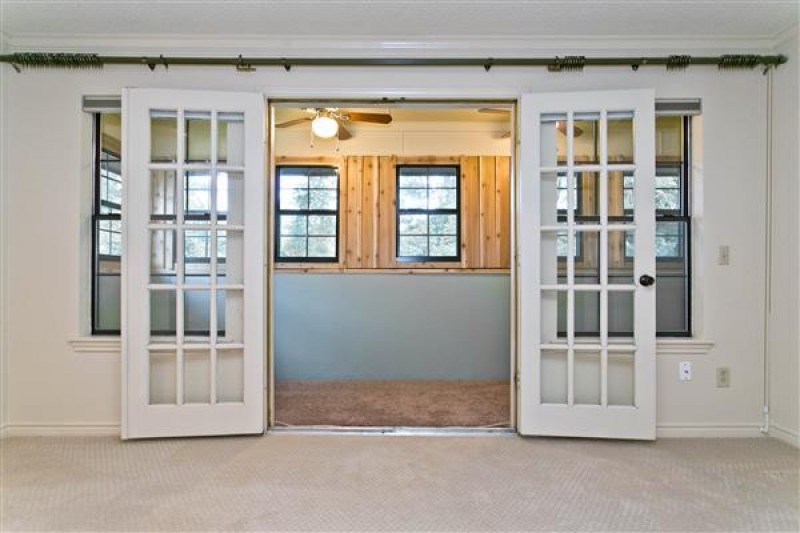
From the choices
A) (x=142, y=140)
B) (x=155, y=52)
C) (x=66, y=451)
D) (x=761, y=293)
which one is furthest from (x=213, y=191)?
(x=761, y=293)

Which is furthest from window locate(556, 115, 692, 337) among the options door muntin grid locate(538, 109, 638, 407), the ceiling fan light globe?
the ceiling fan light globe

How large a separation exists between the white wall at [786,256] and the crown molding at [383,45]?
30 cm

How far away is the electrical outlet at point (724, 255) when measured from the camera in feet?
9.21

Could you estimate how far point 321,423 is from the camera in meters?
3.13

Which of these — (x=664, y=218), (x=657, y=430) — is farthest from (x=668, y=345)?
(x=664, y=218)

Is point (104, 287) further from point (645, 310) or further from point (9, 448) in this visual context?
point (645, 310)

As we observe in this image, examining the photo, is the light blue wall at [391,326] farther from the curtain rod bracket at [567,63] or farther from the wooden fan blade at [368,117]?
the curtain rod bracket at [567,63]

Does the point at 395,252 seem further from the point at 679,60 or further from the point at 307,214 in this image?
the point at 679,60

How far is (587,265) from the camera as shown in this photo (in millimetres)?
2807

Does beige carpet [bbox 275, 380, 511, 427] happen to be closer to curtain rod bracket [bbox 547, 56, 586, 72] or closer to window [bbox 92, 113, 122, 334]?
window [bbox 92, 113, 122, 334]

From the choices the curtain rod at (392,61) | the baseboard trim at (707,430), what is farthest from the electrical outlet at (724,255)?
the curtain rod at (392,61)

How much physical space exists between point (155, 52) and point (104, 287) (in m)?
1.56

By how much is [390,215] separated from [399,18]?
2231mm

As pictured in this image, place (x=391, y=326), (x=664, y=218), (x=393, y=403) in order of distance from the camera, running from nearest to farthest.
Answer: (x=664, y=218)
(x=393, y=403)
(x=391, y=326)
